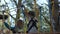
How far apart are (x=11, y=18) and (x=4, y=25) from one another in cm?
16

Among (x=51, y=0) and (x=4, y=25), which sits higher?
(x=51, y=0)

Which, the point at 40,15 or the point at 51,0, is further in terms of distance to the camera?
the point at 51,0

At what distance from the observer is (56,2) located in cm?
255

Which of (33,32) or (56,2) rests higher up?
(56,2)

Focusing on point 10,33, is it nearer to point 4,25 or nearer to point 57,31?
point 4,25

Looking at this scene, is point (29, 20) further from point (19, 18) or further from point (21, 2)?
point (21, 2)

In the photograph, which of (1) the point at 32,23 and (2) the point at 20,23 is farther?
(1) the point at 32,23

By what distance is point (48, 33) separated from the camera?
240cm

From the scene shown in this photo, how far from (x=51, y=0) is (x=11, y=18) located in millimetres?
727

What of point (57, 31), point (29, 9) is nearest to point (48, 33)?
point (57, 31)

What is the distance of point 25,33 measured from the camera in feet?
7.95

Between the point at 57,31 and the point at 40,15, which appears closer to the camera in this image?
the point at 40,15

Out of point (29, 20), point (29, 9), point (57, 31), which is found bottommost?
point (57, 31)

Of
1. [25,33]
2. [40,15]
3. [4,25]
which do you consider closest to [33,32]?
[25,33]
